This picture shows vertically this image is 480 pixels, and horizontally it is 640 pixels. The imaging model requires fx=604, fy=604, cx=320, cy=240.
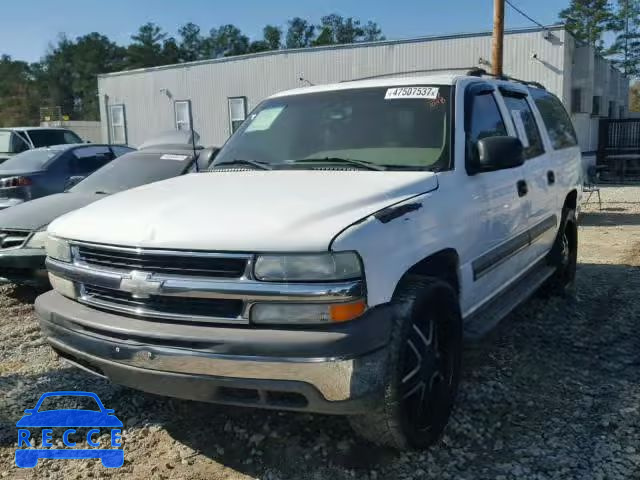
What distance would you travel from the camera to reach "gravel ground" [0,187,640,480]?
2.97 meters

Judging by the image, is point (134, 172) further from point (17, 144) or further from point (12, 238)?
point (17, 144)

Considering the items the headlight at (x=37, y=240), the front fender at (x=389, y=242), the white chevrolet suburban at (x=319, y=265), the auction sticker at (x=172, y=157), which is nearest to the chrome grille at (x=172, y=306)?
the white chevrolet suburban at (x=319, y=265)

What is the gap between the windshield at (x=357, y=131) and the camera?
3.64 meters

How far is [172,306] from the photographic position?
2.67 metres

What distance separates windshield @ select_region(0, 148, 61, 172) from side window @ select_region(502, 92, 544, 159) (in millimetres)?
6867

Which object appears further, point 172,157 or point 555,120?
point 172,157

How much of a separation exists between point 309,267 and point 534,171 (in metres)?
2.92

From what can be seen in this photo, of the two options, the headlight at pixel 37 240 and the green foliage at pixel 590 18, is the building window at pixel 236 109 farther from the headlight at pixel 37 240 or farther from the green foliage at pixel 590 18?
the green foliage at pixel 590 18

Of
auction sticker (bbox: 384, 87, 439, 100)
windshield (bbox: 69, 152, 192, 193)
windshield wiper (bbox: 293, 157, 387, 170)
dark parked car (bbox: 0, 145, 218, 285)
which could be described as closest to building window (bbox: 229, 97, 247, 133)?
dark parked car (bbox: 0, 145, 218, 285)

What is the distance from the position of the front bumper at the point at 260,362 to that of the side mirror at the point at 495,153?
145 cm

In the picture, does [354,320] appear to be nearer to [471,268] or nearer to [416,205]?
[416,205]

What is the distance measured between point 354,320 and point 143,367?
966mm

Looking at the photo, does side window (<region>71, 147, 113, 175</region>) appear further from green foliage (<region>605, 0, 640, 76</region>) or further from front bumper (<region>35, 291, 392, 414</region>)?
green foliage (<region>605, 0, 640, 76</region>)

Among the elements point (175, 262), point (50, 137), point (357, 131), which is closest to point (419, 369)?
point (175, 262)
